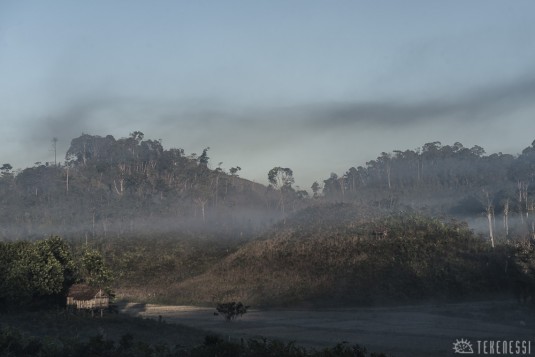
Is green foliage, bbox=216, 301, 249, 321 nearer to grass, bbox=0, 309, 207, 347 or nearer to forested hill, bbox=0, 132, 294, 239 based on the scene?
grass, bbox=0, 309, 207, 347

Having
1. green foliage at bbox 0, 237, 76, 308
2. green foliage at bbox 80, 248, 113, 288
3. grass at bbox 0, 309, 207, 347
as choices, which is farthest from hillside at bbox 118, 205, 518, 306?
grass at bbox 0, 309, 207, 347

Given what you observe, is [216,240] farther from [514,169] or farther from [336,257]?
[514,169]

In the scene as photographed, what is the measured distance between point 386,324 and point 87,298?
35.3 meters

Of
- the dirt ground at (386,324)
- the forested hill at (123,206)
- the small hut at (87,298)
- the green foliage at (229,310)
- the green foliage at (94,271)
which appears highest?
the forested hill at (123,206)

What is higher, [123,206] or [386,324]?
[123,206]

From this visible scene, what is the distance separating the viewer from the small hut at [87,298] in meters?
64.8

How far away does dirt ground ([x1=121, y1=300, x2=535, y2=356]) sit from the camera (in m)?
44.5

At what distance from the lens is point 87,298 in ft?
214

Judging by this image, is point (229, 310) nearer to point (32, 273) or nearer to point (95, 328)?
point (95, 328)

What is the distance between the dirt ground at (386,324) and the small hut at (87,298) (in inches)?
259

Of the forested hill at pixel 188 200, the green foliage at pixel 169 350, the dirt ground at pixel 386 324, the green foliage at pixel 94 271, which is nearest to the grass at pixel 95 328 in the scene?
the dirt ground at pixel 386 324

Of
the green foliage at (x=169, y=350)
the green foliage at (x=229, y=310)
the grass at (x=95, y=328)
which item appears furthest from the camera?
the green foliage at (x=229, y=310)

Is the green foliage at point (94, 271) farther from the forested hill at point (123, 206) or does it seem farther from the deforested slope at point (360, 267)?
the forested hill at point (123, 206)

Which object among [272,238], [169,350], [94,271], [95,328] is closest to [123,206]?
[272,238]
